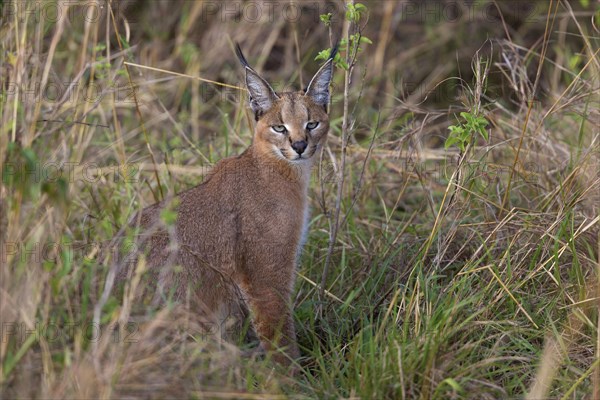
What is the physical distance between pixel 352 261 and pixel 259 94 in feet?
4.79

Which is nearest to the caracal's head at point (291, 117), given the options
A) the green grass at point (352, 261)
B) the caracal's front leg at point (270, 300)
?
the green grass at point (352, 261)

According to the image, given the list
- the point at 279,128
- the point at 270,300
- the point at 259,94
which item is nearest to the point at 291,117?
the point at 279,128

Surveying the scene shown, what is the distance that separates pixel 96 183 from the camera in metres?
7.15

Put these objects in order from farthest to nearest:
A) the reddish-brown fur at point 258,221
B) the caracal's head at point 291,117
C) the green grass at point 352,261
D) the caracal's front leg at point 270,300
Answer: the caracal's head at point 291,117, the caracal's front leg at point 270,300, the reddish-brown fur at point 258,221, the green grass at point 352,261

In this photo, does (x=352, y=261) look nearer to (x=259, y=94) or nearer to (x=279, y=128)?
(x=279, y=128)

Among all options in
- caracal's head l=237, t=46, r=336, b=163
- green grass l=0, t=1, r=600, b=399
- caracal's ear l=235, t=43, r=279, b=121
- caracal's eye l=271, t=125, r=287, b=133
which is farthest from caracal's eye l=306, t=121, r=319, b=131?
green grass l=0, t=1, r=600, b=399

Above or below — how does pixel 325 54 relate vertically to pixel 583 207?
above

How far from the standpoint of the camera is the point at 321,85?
605cm

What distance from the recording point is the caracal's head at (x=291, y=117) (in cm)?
586

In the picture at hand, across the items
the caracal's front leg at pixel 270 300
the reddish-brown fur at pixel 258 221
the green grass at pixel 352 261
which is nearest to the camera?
the green grass at pixel 352 261

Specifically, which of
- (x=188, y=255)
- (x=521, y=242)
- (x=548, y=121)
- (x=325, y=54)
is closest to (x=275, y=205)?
(x=188, y=255)

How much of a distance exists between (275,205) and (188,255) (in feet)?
2.38

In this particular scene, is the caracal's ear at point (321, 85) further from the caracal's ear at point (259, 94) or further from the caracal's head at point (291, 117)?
the caracal's ear at point (259, 94)

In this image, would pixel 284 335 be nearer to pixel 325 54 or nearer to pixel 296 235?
pixel 296 235
